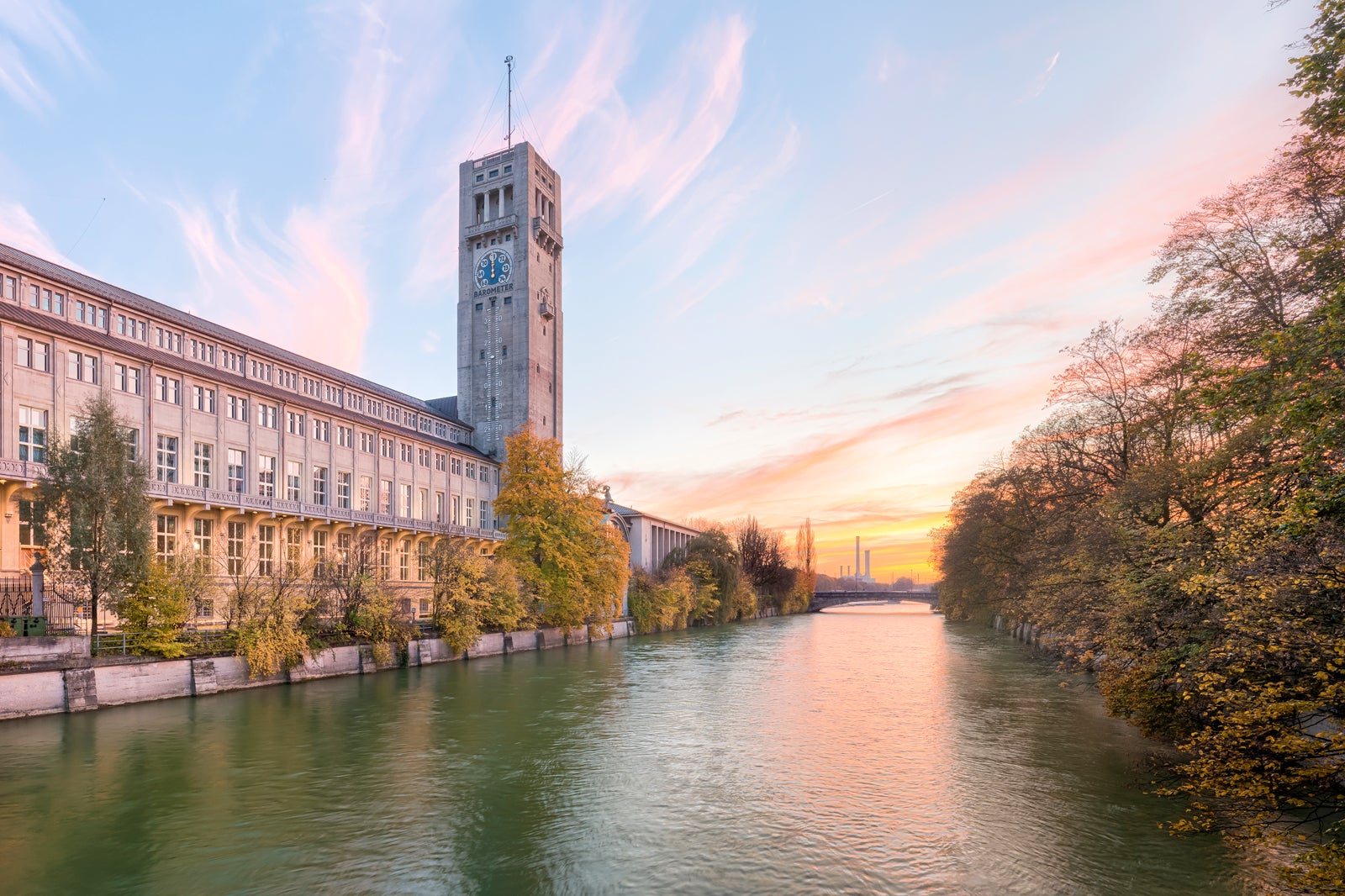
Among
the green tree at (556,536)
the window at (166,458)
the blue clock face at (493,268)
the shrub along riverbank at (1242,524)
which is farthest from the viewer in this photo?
the blue clock face at (493,268)

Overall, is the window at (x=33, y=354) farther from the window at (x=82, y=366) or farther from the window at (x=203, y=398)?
the window at (x=203, y=398)

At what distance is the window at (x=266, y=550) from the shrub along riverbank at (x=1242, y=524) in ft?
163

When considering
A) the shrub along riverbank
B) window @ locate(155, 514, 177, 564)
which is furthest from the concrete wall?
the shrub along riverbank

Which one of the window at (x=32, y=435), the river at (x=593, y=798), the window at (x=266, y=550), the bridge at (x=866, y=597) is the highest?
the window at (x=32, y=435)

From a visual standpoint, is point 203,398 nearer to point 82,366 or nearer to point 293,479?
point 82,366

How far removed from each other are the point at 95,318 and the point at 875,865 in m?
55.3

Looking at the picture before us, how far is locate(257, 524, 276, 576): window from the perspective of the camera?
52312 millimetres

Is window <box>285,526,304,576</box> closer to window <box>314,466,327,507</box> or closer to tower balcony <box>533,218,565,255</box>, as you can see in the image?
window <box>314,466,327,507</box>

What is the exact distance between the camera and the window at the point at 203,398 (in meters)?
48.9

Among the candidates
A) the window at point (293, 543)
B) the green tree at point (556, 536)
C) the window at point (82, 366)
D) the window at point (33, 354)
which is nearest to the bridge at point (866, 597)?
the green tree at point (556, 536)

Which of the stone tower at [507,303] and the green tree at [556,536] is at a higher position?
the stone tower at [507,303]

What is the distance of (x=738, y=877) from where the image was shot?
1333cm

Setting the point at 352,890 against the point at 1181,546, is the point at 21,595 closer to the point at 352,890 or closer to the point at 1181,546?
the point at 352,890

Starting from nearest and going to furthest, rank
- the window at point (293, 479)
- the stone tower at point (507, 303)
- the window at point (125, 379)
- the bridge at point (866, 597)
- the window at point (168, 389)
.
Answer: the window at point (125, 379), the window at point (168, 389), the window at point (293, 479), the stone tower at point (507, 303), the bridge at point (866, 597)
